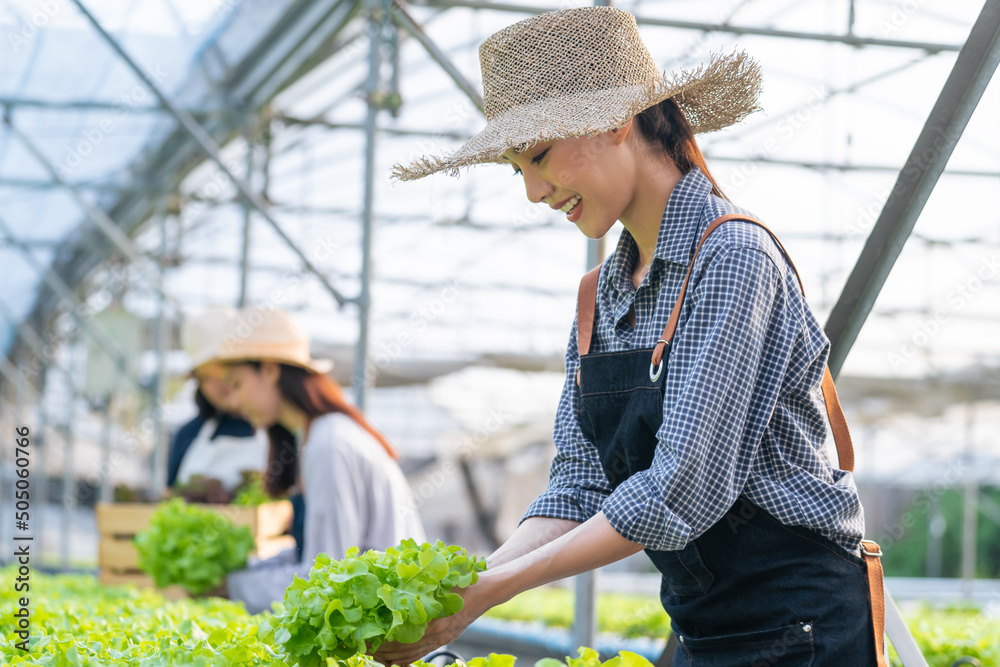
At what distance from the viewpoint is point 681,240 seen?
5.14 ft

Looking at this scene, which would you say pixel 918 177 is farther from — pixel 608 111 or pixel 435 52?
pixel 435 52

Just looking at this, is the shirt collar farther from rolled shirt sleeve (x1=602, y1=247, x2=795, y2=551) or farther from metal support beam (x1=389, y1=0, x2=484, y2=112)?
metal support beam (x1=389, y1=0, x2=484, y2=112)

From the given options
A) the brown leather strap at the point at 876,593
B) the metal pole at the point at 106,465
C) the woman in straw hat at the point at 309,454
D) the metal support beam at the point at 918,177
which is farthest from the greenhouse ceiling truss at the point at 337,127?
the metal pole at the point at 106,465

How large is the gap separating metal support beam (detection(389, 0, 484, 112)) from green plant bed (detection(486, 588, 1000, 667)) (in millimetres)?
Answer: 2098

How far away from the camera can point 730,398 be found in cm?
137

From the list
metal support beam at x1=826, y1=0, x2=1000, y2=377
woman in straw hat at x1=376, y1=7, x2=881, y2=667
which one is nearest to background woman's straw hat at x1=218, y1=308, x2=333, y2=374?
woman in straw hat at x1=376, y1=7, x2=881, y2=667

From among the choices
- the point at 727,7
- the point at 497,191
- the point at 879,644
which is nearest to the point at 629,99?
the point at 879,644

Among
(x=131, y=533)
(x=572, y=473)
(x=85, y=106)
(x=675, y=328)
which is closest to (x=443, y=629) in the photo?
(x=572, y=473)

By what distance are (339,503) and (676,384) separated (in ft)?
6.05

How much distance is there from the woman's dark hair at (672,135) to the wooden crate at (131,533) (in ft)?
7.65

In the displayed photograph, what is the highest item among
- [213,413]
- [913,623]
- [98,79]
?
[98,79]

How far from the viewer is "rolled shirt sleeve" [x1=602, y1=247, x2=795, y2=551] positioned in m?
1.34

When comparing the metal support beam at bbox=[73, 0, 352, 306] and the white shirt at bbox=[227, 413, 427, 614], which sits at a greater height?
the metal support beam at bbox=[73, 0, 352, 306]

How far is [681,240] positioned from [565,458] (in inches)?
18.5
